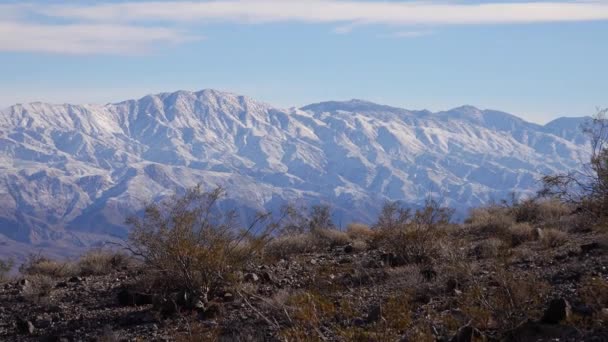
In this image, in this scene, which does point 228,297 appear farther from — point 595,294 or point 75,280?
point 595,294

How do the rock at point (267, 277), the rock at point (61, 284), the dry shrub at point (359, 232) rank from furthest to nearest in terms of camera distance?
the dry shrub at point (359, 232) < the rock at point (61, 284) < the rock at point (267, 277)

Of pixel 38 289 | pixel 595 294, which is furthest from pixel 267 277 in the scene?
pixel 595 294

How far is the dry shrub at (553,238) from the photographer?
16812mm

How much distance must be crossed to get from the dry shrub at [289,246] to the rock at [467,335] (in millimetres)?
9449

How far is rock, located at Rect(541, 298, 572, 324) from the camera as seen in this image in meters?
10.1

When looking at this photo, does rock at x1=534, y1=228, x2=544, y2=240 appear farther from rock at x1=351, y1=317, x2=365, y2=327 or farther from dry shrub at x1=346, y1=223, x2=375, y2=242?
rock at x1=351, y1=317, x2=365, y2=327

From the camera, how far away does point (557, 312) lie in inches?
399

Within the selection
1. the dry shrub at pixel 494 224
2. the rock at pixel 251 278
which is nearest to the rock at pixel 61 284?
the rock at pixel 251 278

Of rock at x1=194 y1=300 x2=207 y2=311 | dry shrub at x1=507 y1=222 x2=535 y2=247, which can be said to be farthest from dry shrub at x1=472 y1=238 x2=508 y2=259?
rock at x1=194 y1=300 x2=207 y2=311

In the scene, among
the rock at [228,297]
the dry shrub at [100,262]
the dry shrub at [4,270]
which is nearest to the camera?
the rock at [228,297]

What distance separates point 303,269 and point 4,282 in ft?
24.3

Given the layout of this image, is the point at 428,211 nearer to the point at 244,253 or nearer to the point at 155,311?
the point at 244,253

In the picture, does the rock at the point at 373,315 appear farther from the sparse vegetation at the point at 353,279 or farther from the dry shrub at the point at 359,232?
the dry shrub at the point at 359,232

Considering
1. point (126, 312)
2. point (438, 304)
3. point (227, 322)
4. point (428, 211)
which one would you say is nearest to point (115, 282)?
point (126, 312)
